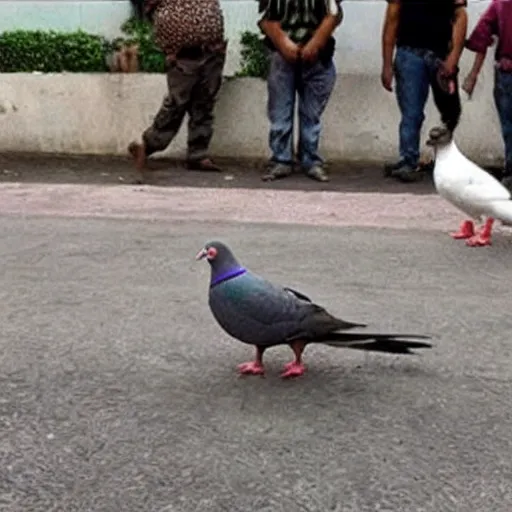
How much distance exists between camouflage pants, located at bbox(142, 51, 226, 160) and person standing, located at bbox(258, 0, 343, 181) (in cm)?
46

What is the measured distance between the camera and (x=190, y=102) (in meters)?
9.40

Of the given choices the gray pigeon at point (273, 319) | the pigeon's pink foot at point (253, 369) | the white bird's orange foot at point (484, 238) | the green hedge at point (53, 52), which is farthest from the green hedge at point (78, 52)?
the gray pigeon at point (273, 319)

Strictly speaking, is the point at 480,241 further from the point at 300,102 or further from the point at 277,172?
the point at 300,102

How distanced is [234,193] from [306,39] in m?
1.36

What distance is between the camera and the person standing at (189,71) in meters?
8.99

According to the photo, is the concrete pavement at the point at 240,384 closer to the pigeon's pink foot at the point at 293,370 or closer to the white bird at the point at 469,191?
the pigeon's pink foot at the point at 293,370

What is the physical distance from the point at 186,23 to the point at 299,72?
3.00ft

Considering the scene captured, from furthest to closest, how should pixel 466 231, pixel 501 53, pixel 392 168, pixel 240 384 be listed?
pixel 392 168
pixel 501 53
pixel 466 231
pixel 240 384

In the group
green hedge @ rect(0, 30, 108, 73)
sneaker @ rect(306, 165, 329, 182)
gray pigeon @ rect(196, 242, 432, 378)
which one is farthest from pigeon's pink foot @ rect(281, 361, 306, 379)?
green hedge @ rect(0, 30, 108, 73)

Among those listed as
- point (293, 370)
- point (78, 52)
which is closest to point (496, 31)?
point (78, 52)

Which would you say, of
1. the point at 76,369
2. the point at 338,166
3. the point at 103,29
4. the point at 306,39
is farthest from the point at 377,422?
the point at 103,29

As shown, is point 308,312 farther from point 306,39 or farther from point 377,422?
point 306,39

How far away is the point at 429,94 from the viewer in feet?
31.5

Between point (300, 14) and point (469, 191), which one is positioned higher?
point (300, 14)
